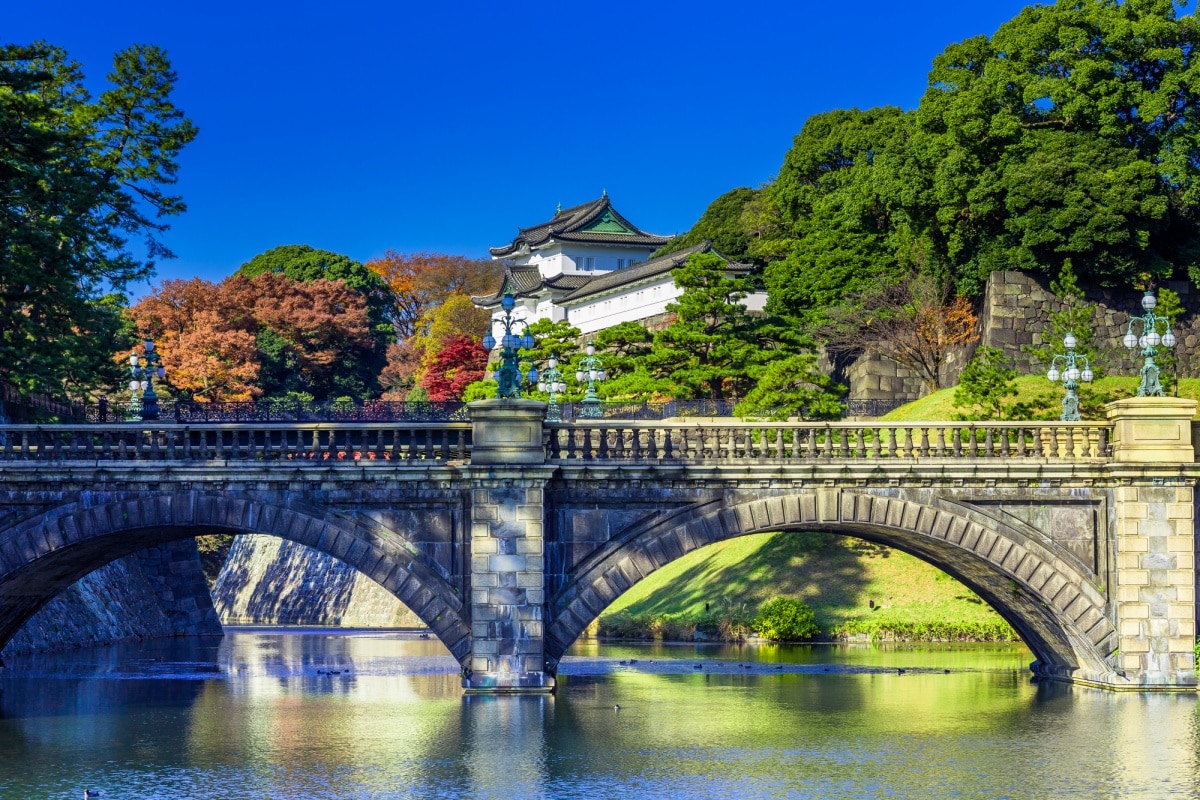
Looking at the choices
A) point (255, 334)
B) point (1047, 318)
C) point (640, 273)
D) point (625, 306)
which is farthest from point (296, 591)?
point (1047, 318)

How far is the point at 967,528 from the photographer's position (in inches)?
1335

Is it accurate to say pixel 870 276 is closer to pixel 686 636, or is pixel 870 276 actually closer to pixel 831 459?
pixel 686 636

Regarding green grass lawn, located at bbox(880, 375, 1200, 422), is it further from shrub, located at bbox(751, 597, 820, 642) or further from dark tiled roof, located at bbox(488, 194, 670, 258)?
dark tiled roof, located at bbox(488, 194, 670, 258)

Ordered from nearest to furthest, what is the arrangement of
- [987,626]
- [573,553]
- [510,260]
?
[573,553] → [987,626] → [510,260]

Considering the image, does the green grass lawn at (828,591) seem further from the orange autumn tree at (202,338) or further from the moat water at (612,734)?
the orange autumn tree at (202,338)

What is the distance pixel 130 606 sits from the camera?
193ft

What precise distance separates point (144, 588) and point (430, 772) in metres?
38.1

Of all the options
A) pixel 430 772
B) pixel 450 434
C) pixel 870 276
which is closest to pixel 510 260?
pixel 870 276

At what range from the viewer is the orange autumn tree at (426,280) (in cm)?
12900

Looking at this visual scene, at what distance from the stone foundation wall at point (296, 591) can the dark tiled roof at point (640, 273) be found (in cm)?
2573

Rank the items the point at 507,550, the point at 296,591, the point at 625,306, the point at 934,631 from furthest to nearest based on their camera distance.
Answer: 1. the point at 625,306
2. the point at 296,591
3. the point at 934,631
4. the point at 507,550

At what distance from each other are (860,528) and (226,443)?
1390cm

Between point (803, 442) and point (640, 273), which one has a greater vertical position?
point (640, 273)

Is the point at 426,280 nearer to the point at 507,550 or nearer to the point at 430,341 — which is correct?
the point at 430,341
